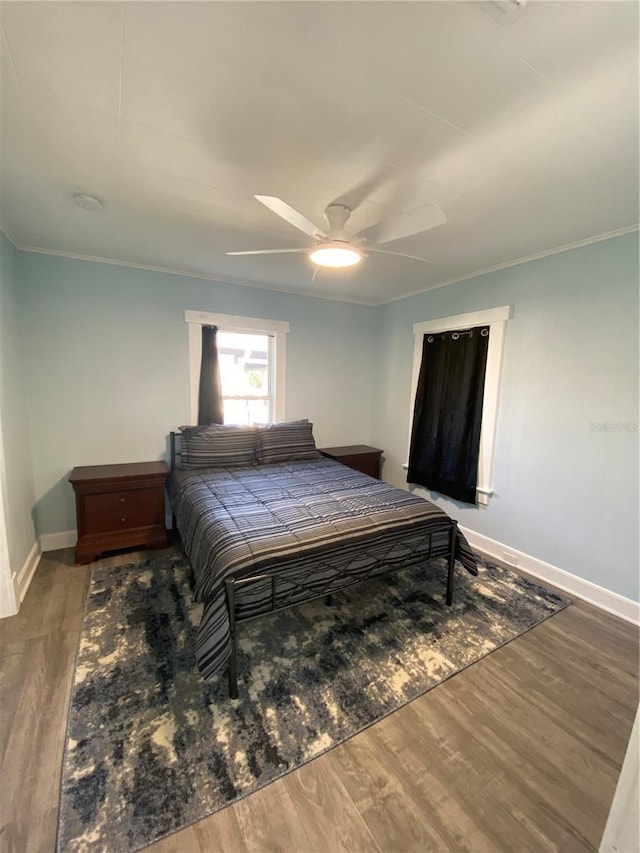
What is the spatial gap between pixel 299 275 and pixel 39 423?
2.61m

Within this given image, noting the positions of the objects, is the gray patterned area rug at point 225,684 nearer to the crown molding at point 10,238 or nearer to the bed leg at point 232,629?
the bed leg at point 232,629

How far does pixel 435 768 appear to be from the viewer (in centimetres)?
140

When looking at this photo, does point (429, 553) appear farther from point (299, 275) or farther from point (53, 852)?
point (299, 275)

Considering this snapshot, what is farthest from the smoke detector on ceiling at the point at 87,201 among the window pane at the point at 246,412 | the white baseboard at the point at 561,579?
the white baseboard at the point at 561,579

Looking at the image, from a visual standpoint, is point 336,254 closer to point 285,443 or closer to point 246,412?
point 285,443

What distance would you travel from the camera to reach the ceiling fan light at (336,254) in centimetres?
186

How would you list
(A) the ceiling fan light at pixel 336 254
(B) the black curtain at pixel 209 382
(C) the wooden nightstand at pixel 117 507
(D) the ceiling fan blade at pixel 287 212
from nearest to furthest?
(D) the ceiling fan blade at pixel 287 212 < (A) the ceiling fan light at pixel 336 254 < (C) the wooden nightstand at pixel 117 507 < (B) the black curtain at pixel 209 382

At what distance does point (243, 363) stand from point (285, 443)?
101cm

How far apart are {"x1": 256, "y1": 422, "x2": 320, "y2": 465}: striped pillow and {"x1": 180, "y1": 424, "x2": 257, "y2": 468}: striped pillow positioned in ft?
0.32

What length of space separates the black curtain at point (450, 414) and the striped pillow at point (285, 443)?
1.17 metres

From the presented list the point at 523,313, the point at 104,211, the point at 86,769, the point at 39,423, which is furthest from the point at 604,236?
the point at 39,423

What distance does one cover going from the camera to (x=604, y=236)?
92.4 inches

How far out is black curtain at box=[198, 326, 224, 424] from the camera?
3500 millimetres

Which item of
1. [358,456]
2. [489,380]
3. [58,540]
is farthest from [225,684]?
[489,380]
